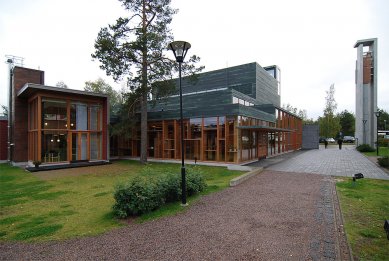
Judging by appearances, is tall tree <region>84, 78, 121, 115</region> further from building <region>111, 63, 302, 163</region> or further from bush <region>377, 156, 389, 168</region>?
bush <region>377, 156, 389, 168</region>

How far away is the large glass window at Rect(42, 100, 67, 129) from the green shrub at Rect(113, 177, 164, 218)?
13527 millimetres

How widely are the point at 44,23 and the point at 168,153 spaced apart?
12432 mm

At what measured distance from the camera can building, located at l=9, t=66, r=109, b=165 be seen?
16375mm

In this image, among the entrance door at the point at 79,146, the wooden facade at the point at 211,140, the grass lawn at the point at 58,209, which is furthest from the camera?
the entrance door at the point at 79,146

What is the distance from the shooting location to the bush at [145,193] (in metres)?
5.89

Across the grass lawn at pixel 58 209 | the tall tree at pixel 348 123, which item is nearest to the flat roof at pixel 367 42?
the grass lawn at pixel 58 209

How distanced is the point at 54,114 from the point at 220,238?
54.1 ft

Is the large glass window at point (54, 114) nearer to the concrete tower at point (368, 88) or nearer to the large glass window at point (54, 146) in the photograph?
the large glass window at point (54, 146)

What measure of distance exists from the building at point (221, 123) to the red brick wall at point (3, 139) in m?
9.08

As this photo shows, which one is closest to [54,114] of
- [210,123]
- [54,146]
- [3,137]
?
[54,146]

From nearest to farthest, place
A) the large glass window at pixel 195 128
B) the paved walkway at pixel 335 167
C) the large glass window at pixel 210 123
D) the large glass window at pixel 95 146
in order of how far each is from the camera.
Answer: the paved walkway at pixel 335 167 < the large glass window at pixel 210 123 < the large glass window at pixel 195 128 < the large glass window at pixel 95 146

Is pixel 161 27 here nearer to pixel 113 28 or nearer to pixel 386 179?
pixel 113 28

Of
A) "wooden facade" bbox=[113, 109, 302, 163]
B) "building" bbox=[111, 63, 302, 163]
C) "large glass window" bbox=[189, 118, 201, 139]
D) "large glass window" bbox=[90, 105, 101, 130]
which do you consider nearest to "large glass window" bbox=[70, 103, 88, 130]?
"large glass window" bbox=[90, 105, 101, 130]

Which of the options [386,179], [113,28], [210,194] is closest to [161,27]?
[113,28]
